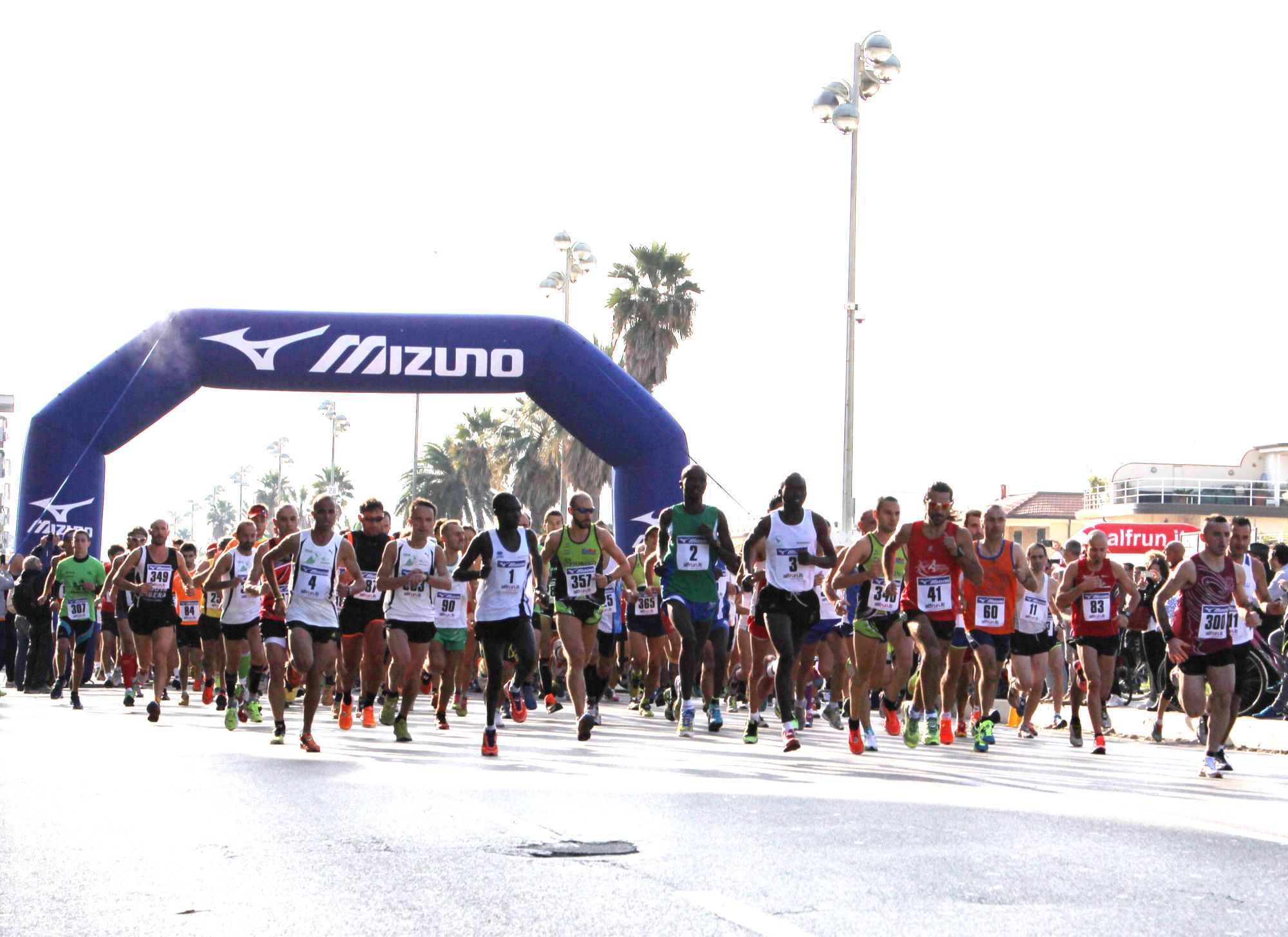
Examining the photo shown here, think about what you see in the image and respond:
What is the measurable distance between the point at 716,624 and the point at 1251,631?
413 centimetres

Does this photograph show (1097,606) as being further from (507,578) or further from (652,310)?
(652,310)

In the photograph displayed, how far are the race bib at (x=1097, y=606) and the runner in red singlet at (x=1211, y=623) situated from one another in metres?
2.44

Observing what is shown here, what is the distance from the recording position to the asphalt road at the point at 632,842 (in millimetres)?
5543

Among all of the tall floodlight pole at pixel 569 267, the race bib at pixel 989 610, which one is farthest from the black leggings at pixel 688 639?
the tall floodlight pole at pixel 569 267

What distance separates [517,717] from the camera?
1549cm

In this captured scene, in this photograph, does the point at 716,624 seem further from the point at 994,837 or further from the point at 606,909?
the point at 606,909

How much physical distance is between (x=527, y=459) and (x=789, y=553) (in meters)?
47.7

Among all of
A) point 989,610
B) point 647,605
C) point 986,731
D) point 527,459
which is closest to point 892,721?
point 986,731

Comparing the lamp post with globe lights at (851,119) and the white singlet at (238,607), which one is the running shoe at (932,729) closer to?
the white singlet at (238,607)

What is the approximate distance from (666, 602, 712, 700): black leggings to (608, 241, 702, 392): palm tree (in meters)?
31.3

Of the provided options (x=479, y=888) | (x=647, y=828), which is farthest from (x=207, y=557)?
(x=479, y=888)

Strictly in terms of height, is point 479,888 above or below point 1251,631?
below

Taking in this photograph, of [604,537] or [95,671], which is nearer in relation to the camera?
[604,537]

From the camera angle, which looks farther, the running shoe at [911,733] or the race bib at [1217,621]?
the running shoe at [911,733]
